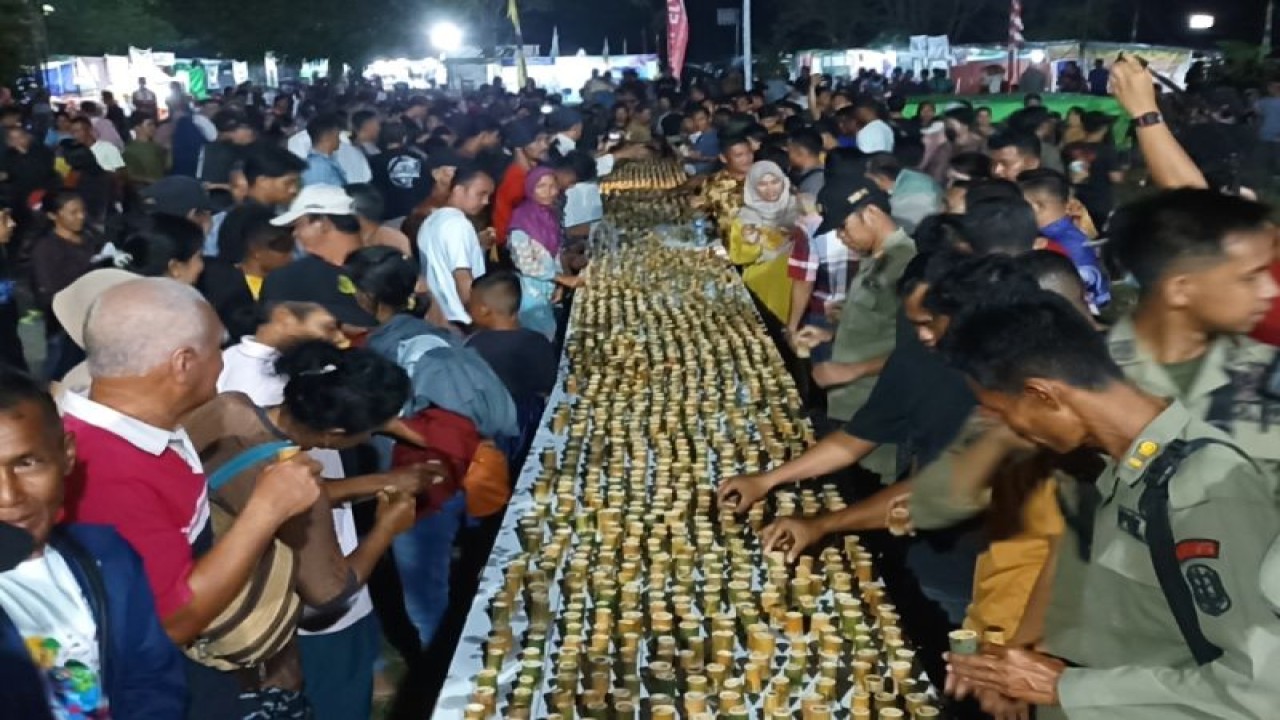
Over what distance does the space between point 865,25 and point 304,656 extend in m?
39.2

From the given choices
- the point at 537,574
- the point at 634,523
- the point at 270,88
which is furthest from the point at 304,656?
the point at 270,88

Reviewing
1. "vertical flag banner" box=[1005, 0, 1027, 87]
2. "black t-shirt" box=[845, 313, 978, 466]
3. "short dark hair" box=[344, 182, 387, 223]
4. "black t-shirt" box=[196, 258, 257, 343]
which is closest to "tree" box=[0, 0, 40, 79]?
"short dark hair" box=[344, 182, 387, 223]

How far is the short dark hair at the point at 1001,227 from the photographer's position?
4.38 metres

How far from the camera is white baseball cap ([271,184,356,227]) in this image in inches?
204

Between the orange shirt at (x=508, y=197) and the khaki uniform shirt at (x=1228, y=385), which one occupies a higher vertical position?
the khaki uniform shirt at (x=1228, y=385)

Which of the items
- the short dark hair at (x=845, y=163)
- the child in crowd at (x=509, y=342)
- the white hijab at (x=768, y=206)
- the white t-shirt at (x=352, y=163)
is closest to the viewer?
the child in crowd at (x=509, y=342)

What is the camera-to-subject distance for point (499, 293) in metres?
5.42

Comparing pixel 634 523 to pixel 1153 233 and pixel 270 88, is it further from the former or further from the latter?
pixel 270 88

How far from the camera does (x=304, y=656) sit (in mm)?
3443

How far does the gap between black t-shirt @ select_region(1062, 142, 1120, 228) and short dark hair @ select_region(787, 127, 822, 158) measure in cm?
163

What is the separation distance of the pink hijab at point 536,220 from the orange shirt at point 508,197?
0.62 m

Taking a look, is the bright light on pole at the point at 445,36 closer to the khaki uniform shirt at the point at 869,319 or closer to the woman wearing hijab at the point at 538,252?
the woman wearing hijab at the point at 538,252

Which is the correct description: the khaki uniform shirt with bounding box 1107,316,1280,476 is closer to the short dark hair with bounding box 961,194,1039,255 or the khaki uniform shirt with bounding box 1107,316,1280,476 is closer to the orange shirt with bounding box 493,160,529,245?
the short dark hair with bounding box 961,194,1039,255

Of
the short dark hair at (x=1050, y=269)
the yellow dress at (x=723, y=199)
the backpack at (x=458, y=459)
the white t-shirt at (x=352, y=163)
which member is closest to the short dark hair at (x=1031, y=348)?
the short dark hair at (x=1050, y=269)
